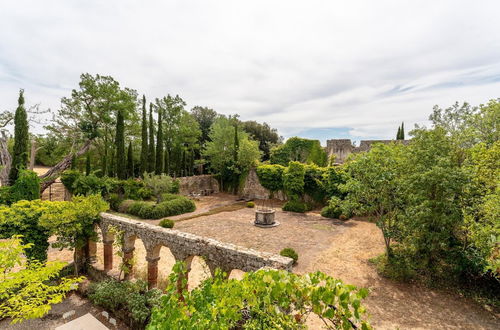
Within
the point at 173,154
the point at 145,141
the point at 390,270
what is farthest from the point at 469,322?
the point at 173,154

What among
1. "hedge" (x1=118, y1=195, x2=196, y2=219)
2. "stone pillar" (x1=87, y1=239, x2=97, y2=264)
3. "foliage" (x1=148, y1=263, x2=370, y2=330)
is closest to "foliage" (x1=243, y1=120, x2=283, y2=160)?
→ "hedge" (x1=118, y1=195, x2=196, y2=219)

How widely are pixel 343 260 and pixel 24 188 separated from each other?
20271mm

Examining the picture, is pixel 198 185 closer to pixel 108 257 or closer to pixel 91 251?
pixel 91 251

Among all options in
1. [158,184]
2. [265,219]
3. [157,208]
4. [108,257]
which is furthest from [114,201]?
[265,219]

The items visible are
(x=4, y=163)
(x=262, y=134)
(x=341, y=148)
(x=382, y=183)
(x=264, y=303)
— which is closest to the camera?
(x=264, y=303)

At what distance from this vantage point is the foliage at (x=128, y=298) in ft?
24.7

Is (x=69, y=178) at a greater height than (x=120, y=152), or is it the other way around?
(x=120, y=152)

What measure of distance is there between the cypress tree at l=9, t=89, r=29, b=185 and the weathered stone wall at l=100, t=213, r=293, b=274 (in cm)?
1421

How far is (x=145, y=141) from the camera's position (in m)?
26.5

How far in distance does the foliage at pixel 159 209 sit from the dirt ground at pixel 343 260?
934mm

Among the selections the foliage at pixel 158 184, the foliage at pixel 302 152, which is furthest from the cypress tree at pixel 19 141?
the foliage at pixel 302 152

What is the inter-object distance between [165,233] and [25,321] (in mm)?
5155

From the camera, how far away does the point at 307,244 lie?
13.3 meters

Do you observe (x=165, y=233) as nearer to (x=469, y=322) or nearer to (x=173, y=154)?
(x=469, y=322)
